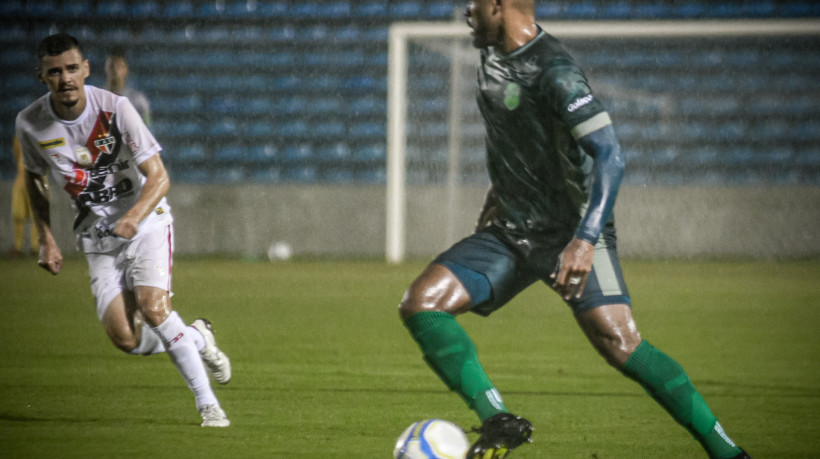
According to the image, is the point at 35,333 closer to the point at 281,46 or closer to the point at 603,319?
the point at 603,319

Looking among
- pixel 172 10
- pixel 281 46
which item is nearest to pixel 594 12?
pixel 281 46

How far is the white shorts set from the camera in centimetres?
521

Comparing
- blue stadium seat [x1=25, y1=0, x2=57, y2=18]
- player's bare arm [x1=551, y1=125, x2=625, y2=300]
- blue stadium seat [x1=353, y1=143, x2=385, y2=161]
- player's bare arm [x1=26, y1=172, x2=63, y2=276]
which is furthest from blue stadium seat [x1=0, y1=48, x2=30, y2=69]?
player's bare arm [x1=551, y1=125, x2=625, y2=300]

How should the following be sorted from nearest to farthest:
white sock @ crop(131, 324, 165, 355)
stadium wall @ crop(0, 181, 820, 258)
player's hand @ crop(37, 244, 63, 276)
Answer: player's hand @ crop(37, 244, 63, 276) → white sock @ crop(131, 324, 165, 355) → stadium wall @ crop(0, 181, 820, 258)

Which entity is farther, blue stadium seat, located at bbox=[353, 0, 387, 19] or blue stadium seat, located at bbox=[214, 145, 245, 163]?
blue stadium seat, located at bbox=[353, 0, 387, 19]

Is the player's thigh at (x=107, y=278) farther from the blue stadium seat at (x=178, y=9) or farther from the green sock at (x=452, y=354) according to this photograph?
the blue stadium seat at (x=178, y=9)

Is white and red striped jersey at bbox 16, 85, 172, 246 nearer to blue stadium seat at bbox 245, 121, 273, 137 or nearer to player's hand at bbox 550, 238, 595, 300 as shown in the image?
player's hand at bbox 550, 238, 595, 300

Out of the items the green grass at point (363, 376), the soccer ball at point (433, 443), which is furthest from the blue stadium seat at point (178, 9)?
the soccer ball at point (433, 443)

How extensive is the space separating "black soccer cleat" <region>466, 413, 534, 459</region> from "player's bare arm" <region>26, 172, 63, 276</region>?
251 cm

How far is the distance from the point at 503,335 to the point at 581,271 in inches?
193

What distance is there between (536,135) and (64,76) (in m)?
2.27

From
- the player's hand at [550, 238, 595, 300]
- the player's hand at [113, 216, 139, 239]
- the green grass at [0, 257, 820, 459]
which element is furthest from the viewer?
the player's hand at [113, 216, 139, 239]

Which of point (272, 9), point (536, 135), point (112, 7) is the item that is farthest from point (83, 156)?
point (112, 7)

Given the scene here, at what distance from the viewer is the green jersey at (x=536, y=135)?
12.6ft
